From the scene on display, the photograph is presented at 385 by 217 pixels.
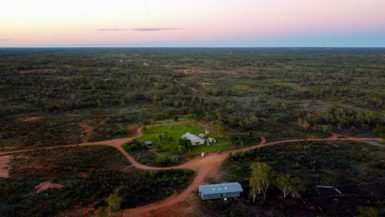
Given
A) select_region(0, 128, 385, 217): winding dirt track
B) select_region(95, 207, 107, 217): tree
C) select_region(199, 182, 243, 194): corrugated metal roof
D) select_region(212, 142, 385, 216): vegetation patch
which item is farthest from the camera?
select_region(199, 182, 243, 194): corrugated metal roof

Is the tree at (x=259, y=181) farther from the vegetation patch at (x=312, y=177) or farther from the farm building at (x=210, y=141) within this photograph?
the farm building at (x=210, y=141)

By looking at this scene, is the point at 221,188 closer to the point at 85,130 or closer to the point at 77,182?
the point at 77,182

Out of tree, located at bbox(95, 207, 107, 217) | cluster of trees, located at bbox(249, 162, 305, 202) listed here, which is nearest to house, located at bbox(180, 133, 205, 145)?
cluster of trees, located at bbox(249, 162, 305, 202)

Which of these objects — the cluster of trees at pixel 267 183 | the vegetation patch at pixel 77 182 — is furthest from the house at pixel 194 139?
the cluster of trees at pixel 267 183

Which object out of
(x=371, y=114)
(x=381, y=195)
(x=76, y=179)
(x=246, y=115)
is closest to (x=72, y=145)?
(x=76, y=179)

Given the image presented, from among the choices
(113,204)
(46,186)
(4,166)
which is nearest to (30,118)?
(4,166)

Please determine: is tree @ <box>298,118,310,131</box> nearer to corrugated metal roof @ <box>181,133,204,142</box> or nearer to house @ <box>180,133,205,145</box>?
house @ <box>180,133,205,145</box>
